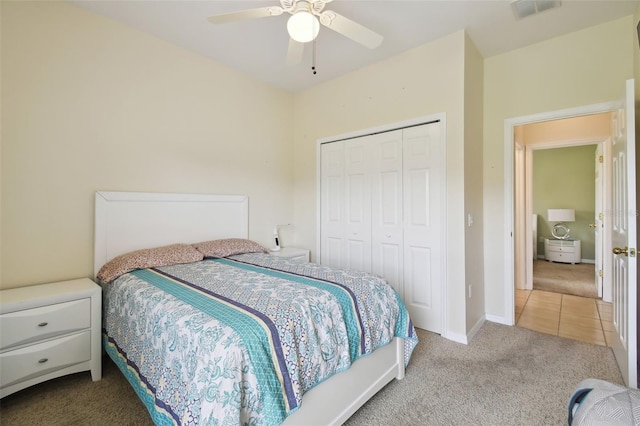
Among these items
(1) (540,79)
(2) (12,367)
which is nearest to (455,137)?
(1) (540,79)

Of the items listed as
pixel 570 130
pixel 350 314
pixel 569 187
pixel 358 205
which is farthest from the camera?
pixel 569 187

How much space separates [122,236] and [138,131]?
931mm

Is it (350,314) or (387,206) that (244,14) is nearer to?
(350,314)

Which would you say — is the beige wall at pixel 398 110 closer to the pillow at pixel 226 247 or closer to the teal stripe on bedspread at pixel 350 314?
the pillow at pixel 226 247

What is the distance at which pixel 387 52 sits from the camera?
2951 mm

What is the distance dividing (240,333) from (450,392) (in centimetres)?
151

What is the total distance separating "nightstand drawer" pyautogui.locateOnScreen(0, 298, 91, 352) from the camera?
5.58ft

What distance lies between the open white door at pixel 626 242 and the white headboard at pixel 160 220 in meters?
3.15

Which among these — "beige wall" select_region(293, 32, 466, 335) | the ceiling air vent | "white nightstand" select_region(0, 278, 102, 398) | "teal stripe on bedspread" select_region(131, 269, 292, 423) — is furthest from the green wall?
"white nightstand" select_region(0, 278, 102, 398)

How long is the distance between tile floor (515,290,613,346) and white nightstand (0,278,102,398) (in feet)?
12.0

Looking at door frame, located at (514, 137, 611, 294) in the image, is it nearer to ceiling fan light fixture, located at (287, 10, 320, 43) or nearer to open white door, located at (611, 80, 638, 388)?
open white door, located at (611, 80, 638, 388)

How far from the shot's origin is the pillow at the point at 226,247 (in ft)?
8.99

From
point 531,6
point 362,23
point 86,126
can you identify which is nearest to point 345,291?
point 362,23

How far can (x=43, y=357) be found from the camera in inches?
72.0
